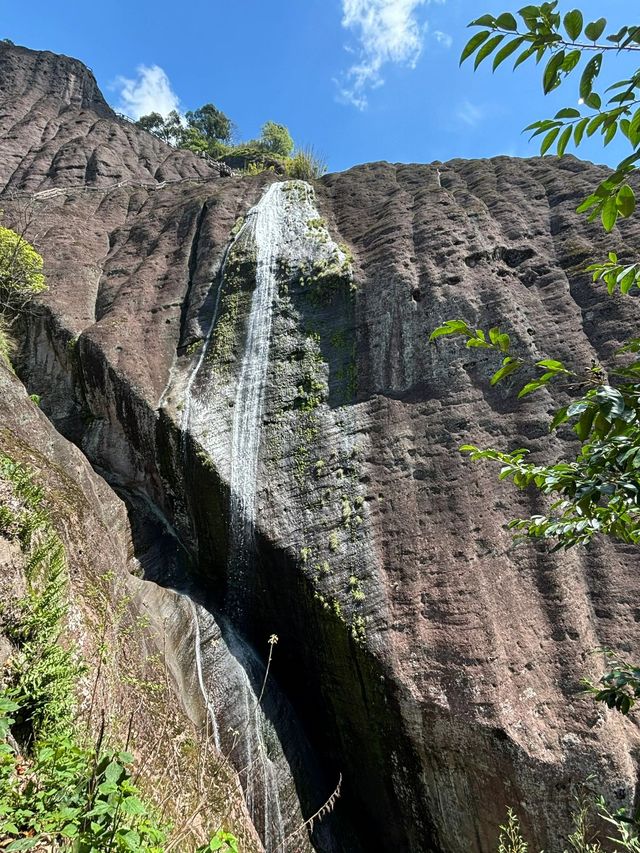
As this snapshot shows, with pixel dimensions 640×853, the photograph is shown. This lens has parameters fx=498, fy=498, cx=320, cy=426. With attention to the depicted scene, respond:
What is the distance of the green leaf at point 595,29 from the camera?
62.6 inches

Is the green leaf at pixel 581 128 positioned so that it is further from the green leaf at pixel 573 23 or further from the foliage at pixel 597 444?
the foliage at pixel 597 444

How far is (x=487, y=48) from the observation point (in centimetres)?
164

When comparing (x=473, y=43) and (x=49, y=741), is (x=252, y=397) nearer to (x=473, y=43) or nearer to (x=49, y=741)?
(x=49, y=741)

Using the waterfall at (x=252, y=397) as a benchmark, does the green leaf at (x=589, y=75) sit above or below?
below

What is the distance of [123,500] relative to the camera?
10625 millimetres

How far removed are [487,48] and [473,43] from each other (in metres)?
→ 0.05

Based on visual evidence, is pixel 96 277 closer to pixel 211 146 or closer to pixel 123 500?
pixel 123 500

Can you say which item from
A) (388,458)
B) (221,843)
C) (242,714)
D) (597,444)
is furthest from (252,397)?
(597,444)

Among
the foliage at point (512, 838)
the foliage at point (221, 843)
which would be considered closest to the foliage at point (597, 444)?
the foliage at point (512, 838)

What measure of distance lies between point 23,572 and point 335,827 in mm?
6134

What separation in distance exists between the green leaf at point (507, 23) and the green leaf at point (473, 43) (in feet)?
0.16

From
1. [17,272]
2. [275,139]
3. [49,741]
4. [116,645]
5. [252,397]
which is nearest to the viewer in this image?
[49,741]

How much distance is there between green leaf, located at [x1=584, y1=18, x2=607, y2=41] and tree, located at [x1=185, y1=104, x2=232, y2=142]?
44787mm

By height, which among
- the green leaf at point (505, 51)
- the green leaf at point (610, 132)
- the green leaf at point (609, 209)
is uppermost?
the green leaf at point (505, 51)
